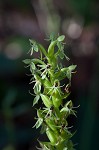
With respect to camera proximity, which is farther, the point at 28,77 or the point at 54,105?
the point at 28,77

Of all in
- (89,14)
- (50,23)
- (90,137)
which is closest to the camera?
Result: (90,137)

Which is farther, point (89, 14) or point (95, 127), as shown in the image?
point (89, 14)

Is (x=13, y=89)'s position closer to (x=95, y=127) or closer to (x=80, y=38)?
(x=95, y=127)

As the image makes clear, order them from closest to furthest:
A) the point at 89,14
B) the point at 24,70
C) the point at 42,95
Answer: the point at 42,95 → the point at 24,70 → the point at 89,14

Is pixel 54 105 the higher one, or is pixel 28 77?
pixel 54 105

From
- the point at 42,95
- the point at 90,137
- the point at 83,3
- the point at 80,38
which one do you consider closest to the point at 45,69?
the point at 42,95

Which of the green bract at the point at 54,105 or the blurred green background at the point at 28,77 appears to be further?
the blurred green background at the point at 28,77

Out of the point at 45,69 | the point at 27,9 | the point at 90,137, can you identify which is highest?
the point at 27,9

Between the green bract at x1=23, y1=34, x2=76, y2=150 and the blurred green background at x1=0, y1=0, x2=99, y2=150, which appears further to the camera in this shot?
the blurred green background at x1=0, y1=0, x2=99, y2=150
